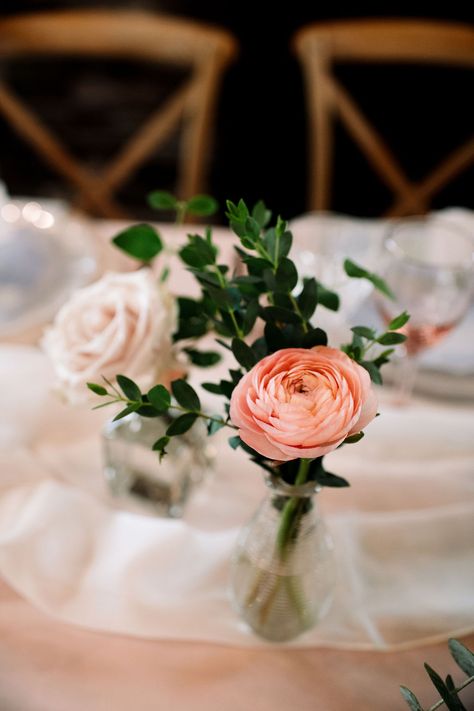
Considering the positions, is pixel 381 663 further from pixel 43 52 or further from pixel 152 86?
pixel 152 86

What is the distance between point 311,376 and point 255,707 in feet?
0.96

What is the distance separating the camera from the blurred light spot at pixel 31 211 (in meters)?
1.13

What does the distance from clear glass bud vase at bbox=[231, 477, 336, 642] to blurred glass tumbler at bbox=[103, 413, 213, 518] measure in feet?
0.53

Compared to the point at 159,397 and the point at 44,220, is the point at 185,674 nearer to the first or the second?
the point at 159,397

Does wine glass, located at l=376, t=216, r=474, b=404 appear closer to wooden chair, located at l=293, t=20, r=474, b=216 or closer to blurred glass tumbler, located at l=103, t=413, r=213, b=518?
blurred glass tumbler, located at l=103, t=413, r=213, b=518

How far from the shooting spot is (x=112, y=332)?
58 cm

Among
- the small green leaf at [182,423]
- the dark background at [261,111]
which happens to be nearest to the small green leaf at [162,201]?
the small green leaf at [182,423]

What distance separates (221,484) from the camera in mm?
792

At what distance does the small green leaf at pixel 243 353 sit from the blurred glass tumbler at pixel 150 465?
262 mm

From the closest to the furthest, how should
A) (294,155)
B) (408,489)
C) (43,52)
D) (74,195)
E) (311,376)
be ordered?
(311,376)
(408,489)
(43,52)
(294,155)
(74,195)

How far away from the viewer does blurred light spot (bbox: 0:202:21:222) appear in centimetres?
113

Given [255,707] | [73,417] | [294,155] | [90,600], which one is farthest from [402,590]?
[294,155]
